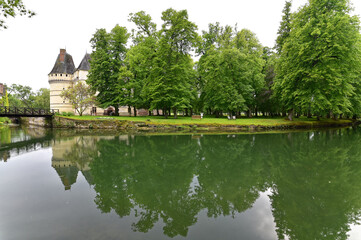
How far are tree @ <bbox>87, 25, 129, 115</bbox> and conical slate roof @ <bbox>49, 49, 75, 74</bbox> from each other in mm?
24256

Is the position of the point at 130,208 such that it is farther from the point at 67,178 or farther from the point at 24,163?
the point at 24,163

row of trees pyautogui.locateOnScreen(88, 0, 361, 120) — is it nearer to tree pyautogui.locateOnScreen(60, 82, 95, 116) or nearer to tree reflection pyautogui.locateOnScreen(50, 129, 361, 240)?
tree pyautogui.locateOnScreen(60, 82, 95, 116)

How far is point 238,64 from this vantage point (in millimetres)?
31453

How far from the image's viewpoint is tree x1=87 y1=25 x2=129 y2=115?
3516 cm

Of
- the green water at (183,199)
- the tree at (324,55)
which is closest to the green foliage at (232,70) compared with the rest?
the tree at (324,55)

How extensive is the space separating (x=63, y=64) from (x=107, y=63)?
95.5ft

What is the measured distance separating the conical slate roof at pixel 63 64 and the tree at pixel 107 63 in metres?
24.3

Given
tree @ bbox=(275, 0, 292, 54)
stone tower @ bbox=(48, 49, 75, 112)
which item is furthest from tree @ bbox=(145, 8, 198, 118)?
stone tower @ bbox=(48, 49, 75, 112)

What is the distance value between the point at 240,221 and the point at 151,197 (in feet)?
8.54

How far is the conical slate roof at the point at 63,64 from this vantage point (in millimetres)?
54312

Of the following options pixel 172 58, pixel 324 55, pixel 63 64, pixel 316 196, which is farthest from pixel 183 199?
pixel 63 64

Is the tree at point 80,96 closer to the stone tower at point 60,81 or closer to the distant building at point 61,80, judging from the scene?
the distant building at point 61,80

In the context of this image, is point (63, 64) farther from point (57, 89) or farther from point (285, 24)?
point (285, 24)

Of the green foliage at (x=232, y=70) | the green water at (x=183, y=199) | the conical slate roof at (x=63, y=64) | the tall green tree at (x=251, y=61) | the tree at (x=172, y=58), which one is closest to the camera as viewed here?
the green water at (x=183, y=199)
